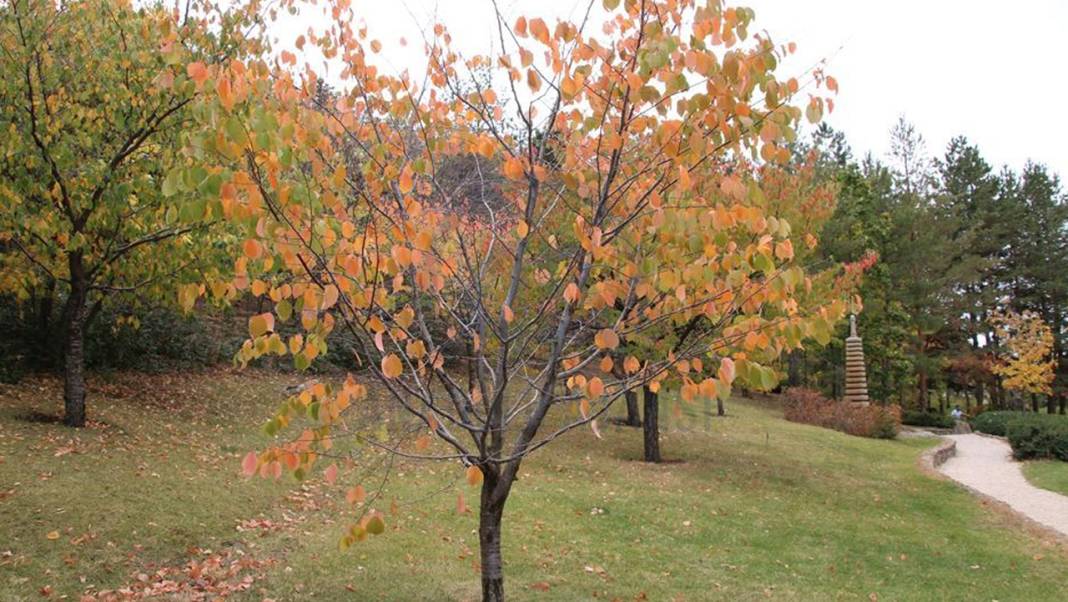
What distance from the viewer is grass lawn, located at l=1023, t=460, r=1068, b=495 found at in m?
13.5

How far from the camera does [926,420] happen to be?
1133 inches

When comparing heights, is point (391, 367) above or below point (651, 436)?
above

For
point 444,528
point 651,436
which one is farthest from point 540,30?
point 651,436

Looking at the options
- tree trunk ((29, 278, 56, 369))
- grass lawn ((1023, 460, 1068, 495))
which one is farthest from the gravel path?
tree trunk ((29, 278, 56, 369))

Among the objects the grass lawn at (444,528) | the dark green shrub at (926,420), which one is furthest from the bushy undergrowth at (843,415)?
the grass lawn at (444,528)

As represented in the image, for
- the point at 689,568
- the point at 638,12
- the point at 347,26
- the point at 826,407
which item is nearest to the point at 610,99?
the point at 638,12

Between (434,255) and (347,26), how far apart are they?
1461 millimetres

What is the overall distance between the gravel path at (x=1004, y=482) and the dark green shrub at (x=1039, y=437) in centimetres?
47

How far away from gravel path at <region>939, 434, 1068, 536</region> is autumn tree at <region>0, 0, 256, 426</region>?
12.5 meters

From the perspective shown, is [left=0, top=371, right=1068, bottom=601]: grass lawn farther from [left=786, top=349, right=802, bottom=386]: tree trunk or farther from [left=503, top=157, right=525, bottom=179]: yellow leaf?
[left=786, top=349, right=802, bottom=386]: tree trunk

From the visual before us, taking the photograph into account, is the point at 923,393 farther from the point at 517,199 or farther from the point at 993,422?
the point at 517,199

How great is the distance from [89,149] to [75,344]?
238 centimetres

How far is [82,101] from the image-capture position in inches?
334

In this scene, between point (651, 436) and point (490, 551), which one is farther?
point (651, 436)
